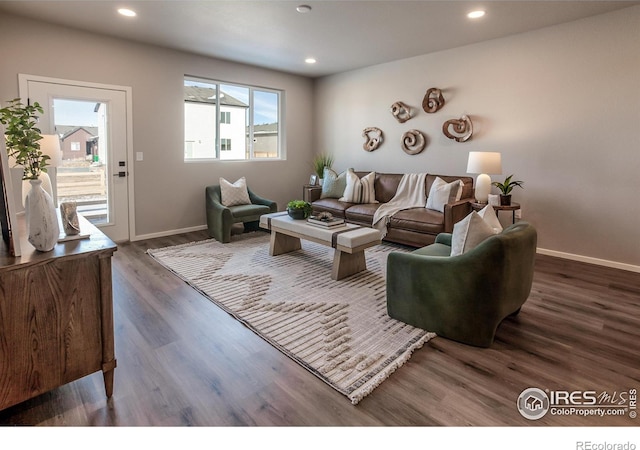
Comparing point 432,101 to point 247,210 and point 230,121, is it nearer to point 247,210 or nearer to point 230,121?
point 247,210

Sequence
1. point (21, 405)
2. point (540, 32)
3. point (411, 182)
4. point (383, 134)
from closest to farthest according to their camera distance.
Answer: point (21, 405) → point (540, 32) → point (411, 182) → point (383, 134)

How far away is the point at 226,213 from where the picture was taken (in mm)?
4926

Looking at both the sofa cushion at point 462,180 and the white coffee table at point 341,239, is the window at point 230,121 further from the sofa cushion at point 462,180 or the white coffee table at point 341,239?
the sofa cushion at point 462,180

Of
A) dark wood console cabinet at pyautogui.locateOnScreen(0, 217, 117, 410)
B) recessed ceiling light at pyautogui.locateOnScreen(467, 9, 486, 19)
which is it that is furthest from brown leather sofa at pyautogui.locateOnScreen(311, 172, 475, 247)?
dark wood console cabinet at pyautogui.locateOnScreen(0, 217, 117, 410)

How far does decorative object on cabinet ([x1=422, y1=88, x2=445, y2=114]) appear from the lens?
5203 millimetres

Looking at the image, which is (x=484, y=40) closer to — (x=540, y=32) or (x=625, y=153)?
(x=540, y=32)

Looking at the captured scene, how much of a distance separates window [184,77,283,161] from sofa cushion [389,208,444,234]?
9.57 feet

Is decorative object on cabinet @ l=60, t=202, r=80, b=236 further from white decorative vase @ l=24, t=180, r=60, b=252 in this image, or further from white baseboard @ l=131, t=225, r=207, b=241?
white baseboard @ l=131, t=225, r=207, b=241

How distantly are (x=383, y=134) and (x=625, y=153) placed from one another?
123 inches

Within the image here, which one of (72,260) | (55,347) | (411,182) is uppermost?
(411,182)

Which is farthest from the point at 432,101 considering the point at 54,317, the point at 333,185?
the point at 54,317

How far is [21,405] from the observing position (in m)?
1.82

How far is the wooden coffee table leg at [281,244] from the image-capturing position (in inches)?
171

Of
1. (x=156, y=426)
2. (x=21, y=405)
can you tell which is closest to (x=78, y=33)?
(x=21, y=405)
